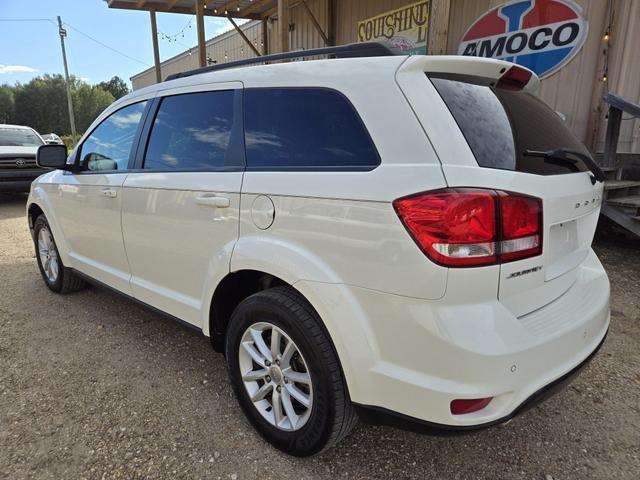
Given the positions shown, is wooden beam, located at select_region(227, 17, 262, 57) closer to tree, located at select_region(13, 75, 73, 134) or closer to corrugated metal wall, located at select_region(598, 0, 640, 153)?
corrugated metal wall, located at select_region(598, 0, 640, 153)

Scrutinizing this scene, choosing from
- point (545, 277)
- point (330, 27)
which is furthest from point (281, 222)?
point (330, 27)

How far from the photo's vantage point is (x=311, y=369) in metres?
1.81

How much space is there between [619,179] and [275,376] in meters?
5.66

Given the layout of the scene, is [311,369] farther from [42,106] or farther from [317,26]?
[42,106]

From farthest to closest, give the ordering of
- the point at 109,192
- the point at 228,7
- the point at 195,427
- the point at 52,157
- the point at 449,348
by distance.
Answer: the point at 228,7
the point at 52,157
the point at 109,192
the point at 195,427
the point at 449,348

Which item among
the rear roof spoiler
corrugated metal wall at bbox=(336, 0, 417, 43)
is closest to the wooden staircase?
the rear roof spoiler

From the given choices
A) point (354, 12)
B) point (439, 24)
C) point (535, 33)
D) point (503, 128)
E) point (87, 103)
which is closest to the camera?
point (503, 128)

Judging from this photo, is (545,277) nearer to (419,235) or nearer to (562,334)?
(562,334)

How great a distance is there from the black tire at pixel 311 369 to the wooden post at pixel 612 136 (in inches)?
203

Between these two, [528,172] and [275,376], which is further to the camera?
[275,376]

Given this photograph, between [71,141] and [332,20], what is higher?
[332,20]

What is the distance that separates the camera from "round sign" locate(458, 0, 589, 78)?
19.5 feet

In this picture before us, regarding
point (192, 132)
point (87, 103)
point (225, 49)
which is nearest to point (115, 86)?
point (87, 103)

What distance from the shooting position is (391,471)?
6.54 ft
